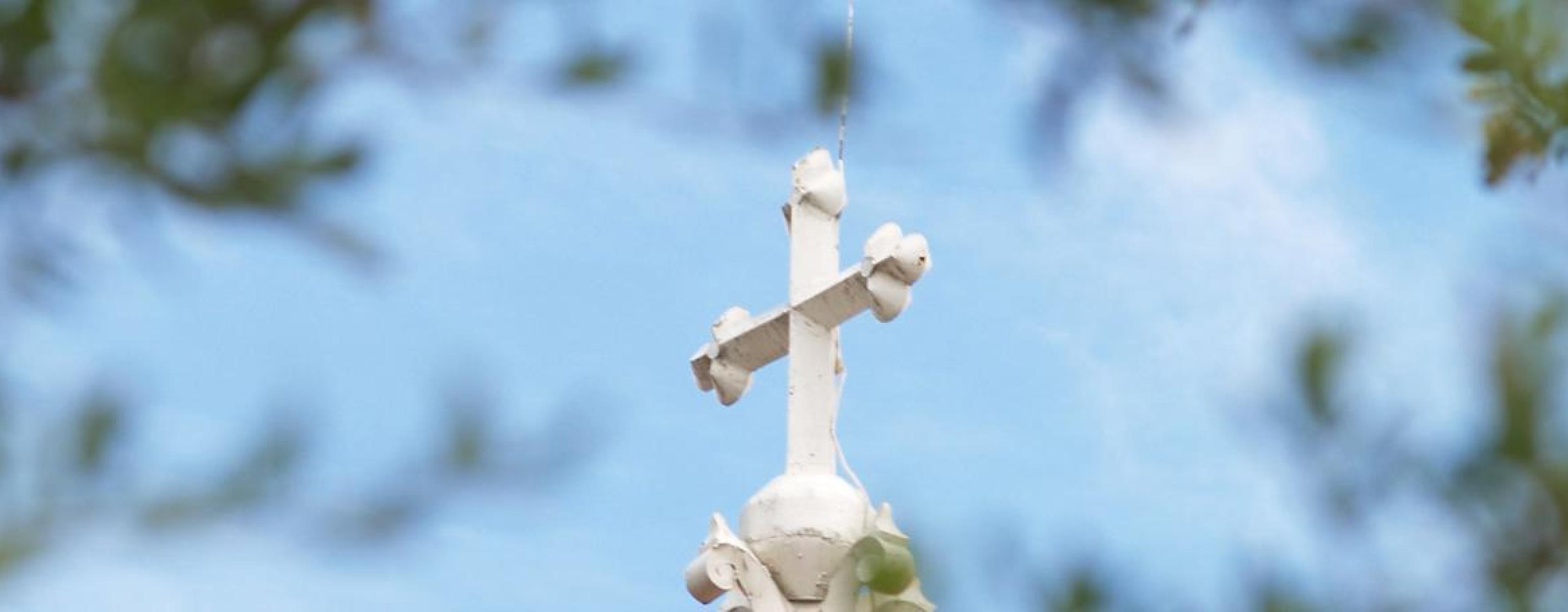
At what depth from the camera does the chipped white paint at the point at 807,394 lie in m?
9.40

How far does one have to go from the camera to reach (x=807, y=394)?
1008 cm

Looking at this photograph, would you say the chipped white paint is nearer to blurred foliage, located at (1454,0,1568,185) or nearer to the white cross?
the white cross

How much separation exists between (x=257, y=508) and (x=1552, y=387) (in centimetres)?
264

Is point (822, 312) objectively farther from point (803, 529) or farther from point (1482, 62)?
point (1482, 62)


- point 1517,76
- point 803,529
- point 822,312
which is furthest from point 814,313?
point 1517,76

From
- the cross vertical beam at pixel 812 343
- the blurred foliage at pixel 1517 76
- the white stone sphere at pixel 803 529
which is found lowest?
the blurred foliage at pixel 1517 76

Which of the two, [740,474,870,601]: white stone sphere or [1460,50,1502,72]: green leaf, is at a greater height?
[740,474,870,601]: white stone sphere

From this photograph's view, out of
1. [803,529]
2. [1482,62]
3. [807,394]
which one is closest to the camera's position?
[1482,62]

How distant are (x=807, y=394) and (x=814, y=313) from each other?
0.28 metres

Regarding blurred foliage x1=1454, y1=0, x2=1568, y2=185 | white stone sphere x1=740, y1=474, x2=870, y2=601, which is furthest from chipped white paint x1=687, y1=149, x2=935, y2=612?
blurred foliage x1=1454, y1=0, x2=1568, y2=185

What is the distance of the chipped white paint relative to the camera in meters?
9.40

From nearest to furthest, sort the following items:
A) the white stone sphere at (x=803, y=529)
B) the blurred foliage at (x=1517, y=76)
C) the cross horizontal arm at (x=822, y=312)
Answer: the blurred foliage at (x=1517, y=76)
the white stone sphere at (x=803, y=529)
the cross horizontal arm at (x=822, y=312)

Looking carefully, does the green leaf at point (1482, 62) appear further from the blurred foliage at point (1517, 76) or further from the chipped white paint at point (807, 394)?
the chipped white paint at point (807, 394)

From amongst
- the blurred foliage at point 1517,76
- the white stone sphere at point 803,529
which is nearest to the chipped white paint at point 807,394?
the white stone sphere at point 803,529
